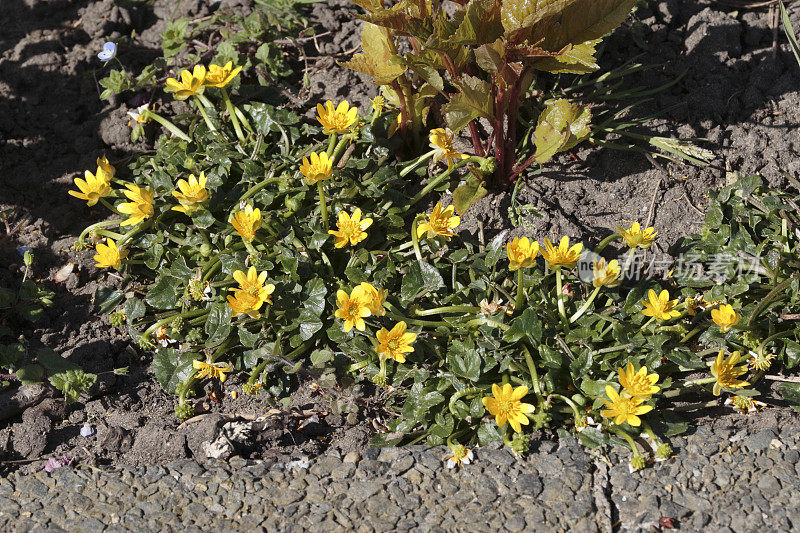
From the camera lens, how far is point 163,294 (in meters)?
2.83

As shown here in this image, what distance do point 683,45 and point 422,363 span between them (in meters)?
1.99

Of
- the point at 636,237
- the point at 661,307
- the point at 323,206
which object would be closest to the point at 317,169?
the point at 323,206

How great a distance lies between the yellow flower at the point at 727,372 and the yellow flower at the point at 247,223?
5.41ft

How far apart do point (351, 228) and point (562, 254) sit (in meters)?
0.77

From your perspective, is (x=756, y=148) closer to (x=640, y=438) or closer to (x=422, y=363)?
(x=640, y=438)

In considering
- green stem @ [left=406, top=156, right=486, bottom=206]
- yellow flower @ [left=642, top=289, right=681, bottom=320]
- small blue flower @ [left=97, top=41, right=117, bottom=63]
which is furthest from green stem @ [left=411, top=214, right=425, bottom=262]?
small blue flower @ [left=97, top=41, right=117, bottom=63]

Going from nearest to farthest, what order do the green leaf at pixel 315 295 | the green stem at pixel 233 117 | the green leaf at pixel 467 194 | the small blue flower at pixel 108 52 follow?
the green leaf at pixel 315 295 → the green leaf at pixel 467 194 → the green stem at pixel 233 117 → the small blue flower at pixel 108 52

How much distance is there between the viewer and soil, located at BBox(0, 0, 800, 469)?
257 cm

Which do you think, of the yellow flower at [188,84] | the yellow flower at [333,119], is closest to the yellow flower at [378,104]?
the yellow flower at [333,119]

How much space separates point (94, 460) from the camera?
2.48m

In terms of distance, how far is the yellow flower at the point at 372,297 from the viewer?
2459 mm

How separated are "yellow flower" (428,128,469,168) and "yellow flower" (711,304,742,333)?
111cm

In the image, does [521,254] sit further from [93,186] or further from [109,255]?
[93,186]

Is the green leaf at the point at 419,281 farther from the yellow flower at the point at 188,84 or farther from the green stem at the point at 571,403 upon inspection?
the yellow flower at the point at 188,84
